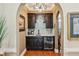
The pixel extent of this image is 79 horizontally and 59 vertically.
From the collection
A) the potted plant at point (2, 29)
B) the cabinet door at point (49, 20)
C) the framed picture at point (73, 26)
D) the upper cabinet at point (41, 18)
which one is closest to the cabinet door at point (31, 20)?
the upper cabinet at point (41, 18)

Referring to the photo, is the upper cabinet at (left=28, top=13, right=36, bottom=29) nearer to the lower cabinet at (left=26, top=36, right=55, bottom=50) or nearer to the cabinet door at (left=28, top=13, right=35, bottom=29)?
the cabinet door at (left=28, top=13, right=35, bottom=29)

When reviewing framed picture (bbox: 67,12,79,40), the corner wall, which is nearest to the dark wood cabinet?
framed picture (bbox: 67,12,79,40)

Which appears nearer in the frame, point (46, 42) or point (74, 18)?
point (74, 18)

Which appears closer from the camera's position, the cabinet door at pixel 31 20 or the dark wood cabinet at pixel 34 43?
the dark wood cabinet at pixel 34 43

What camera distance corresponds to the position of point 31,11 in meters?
9.53

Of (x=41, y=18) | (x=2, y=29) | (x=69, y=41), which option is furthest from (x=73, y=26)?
(x=41, y=18)

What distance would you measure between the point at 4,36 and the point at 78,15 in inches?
80.4

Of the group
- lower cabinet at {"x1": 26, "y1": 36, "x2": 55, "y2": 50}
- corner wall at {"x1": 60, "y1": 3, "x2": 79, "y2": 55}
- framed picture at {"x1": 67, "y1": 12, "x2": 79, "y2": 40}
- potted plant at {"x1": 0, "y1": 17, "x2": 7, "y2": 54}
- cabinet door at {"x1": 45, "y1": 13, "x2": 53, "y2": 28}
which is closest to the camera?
potted plant at {"x1": 0, "y1": 17, "x2": 7, "y2": 54}

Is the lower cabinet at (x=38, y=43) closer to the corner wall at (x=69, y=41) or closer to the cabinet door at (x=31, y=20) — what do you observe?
the cabinet door at (x=31, y=20)

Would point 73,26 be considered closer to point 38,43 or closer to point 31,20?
point 38,43

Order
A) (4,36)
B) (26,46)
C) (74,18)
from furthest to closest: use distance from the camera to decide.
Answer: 1. (26,46)
2. (74,18)
3. (4,36)

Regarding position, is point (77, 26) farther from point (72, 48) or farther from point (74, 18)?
point (72, 48)

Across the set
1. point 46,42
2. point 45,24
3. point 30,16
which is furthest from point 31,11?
point 46,42

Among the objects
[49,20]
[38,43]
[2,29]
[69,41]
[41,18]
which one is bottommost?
[38,43]
